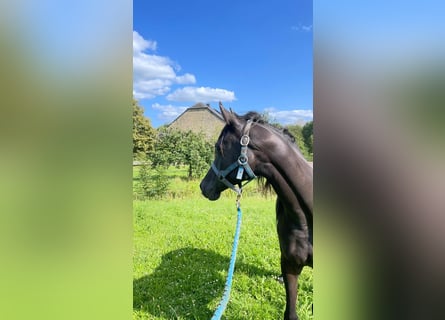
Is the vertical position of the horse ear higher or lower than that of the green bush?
higher

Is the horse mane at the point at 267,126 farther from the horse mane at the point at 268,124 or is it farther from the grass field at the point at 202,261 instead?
the grass field at the point at 202,261

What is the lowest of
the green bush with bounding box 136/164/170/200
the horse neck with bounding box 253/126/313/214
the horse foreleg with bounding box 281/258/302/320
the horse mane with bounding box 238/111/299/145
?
the horse foreleg with bounding box 281/258/302/320

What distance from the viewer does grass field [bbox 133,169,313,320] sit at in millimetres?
2789

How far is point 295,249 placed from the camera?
6.79 feet
